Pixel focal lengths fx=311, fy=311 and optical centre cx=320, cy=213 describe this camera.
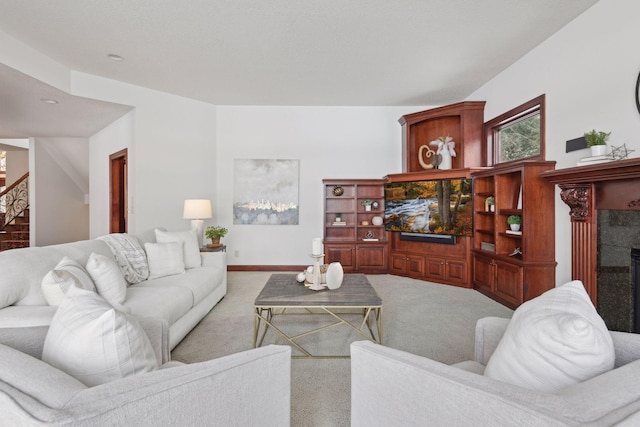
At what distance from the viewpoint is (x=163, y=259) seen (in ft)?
10.4

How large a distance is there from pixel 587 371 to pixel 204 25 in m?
3.77

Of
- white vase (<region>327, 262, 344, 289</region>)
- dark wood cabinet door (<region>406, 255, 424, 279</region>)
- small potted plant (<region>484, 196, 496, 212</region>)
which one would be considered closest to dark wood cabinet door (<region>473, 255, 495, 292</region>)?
small potted plant (<region>484, 196, 496, 212</region>)

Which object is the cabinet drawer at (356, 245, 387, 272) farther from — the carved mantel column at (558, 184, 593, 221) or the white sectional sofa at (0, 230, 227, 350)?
the carved mantel column at (558, 184, 593, 221)

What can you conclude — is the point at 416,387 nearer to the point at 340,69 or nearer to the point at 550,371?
the point at 550,371

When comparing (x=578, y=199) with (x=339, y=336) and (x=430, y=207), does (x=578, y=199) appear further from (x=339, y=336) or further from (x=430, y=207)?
(x=339, y=336)

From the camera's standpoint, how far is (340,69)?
4.14m

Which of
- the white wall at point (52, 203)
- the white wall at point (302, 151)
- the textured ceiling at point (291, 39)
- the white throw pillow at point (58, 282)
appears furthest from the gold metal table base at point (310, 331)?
the white wall at point (52, 203)

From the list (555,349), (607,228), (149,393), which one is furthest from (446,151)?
(149,393)

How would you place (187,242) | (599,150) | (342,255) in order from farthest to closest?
(342,255) < (187,242) < (599,150)

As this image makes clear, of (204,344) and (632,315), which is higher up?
(632,315)

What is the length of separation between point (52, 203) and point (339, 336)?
7.52 m

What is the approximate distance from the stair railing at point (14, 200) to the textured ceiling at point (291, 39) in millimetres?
5376

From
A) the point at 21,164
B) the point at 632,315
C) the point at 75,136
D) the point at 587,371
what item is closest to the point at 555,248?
the point at 632,315

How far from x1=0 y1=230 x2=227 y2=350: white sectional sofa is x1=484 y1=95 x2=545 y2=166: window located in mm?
4057
